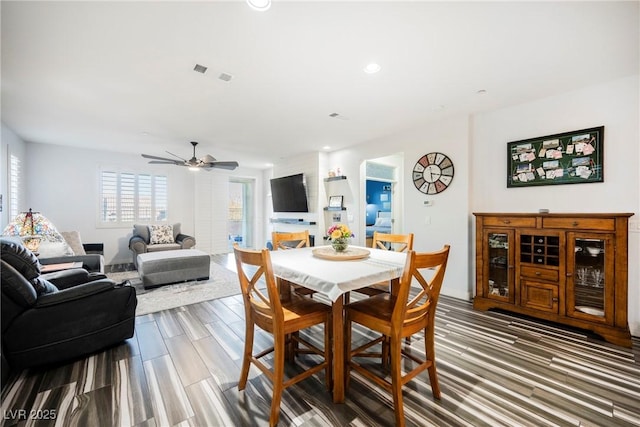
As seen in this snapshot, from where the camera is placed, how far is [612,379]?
194 centimetres

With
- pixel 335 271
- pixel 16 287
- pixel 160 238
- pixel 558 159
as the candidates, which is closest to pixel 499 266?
pixel 558 159

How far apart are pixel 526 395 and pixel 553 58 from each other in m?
2.65

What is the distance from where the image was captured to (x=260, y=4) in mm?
1655

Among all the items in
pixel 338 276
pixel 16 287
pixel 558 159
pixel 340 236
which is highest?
pixel 558 159

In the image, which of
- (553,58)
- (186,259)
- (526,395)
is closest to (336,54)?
(553,58)

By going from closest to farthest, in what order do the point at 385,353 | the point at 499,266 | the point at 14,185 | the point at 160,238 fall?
the point at 385,353 < the point at 499,266 < the point at 14,185 < the point at 160,238

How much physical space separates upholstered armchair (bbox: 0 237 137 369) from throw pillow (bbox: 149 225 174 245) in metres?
3.79

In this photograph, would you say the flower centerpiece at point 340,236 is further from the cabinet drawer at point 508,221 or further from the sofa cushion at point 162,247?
the sofa cushion at point 162,247

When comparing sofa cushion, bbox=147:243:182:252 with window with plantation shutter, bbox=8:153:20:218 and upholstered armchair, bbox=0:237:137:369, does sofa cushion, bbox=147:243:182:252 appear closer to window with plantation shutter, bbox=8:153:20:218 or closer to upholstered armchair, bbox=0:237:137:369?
window with plantation shutter, bbox=8:153:20:218

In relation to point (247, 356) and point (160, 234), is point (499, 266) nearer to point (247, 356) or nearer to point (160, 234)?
point (247, 356)

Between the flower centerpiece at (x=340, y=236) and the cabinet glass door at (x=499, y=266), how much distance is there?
200cm

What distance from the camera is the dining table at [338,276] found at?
157 cm

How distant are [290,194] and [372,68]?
415 centimetres

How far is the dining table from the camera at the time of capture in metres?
1.57
